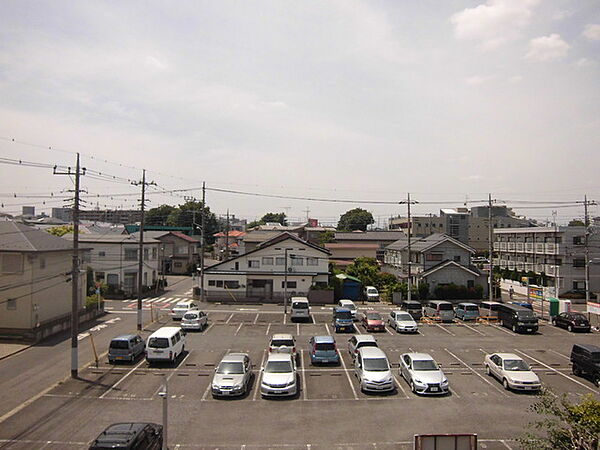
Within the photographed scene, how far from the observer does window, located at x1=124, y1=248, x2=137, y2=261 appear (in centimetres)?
5331

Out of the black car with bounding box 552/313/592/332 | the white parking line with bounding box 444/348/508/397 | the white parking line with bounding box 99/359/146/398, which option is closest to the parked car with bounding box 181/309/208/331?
the white parking line with bounding box 99/359/146/398

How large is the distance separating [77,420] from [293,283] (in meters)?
33.4

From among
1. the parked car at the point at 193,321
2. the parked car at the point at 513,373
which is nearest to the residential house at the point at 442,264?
the parked car at the point at 193,321

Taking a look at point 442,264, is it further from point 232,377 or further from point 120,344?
point 120,344

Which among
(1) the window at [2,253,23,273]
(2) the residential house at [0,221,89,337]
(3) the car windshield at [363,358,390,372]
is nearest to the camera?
(3) the car windshield at [363,358,390,372]

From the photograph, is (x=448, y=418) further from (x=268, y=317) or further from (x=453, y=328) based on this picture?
(x=268, y=317)

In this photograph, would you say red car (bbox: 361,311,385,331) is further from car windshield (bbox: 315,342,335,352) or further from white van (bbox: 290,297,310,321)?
car windshield (bbox: 315,342,335,352)

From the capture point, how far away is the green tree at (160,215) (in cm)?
13438

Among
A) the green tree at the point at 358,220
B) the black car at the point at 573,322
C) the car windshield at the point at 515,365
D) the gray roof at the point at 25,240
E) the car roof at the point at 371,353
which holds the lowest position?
the black car at the point at 573,322

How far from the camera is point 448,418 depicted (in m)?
17.4

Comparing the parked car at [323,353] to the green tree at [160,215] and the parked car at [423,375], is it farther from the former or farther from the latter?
the green tree at [160,215]

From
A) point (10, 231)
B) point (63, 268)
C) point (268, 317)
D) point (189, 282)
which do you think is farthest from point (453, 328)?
point (189, 282)

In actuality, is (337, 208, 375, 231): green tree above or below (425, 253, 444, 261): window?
above

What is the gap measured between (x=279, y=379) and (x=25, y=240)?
22.1 m
